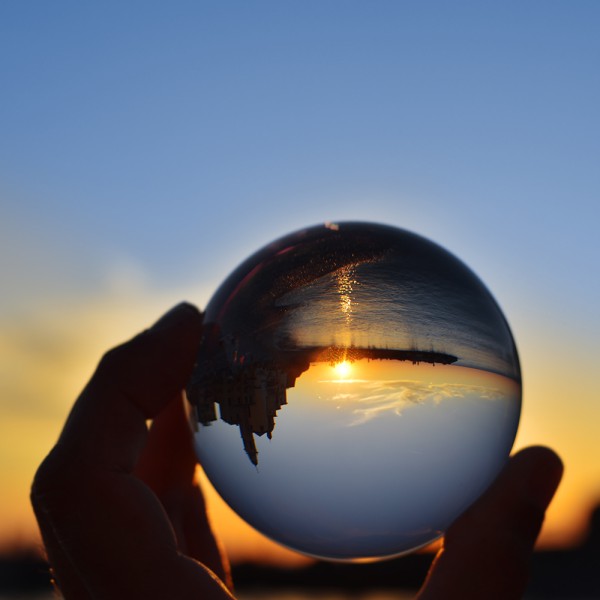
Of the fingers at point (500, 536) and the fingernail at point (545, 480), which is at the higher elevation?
the fingernail at point (545, 480)

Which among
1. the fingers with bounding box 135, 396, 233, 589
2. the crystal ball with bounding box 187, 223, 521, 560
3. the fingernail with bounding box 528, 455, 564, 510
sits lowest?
the fingers with bounding box 135, 396, 233, 589

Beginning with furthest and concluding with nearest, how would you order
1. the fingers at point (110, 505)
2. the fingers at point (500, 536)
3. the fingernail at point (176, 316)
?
the fingernail at point (176, 316), the fingers at point (500, 536), the fingers at point (110, 505)

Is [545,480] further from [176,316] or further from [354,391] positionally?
[176,316]

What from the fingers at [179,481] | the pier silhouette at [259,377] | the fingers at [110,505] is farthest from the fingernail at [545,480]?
the fingers at [179,481]

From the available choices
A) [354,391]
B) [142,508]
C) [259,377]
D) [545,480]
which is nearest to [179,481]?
[142,508]

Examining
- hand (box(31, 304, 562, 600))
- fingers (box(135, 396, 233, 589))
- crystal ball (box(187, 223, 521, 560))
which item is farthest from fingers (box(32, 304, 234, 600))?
fingers (box(135, 396, 233, 589))

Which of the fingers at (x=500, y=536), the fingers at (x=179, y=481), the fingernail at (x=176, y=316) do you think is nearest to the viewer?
the fingers at (x=500, y=536)

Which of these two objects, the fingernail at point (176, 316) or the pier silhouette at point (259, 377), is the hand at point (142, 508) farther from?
the pier silhouette at point (259, 377)

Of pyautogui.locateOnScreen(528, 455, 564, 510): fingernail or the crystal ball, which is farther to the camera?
pyautogui.locateOnScreen(528, 455, 564, 510): fingernail

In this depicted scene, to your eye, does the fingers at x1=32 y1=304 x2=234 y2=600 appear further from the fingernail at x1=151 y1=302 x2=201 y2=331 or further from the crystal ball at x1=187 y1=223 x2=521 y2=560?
the crystal ball at x1=187 y1=223 x2=521 y2=560
